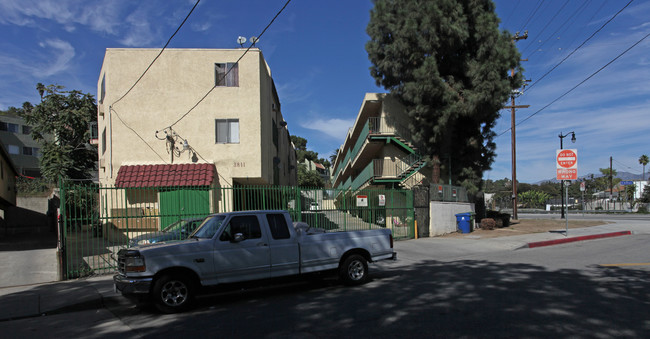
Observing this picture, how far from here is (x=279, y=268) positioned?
7.83 metres

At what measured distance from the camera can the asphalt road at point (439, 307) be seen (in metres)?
5.38

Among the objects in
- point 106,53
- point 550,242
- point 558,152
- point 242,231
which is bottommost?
point 550,242

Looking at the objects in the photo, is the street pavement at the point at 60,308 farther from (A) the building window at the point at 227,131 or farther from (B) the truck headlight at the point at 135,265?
(A) the building window at the point at 227,131

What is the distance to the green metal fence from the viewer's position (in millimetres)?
12180

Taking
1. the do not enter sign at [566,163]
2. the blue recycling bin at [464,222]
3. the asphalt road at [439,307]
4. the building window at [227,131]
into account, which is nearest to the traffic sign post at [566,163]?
the do not enter sign at [566,163]

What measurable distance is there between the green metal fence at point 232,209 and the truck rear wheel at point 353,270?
137 inches

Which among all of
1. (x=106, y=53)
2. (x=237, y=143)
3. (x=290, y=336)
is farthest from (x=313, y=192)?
(x=106, y=53)

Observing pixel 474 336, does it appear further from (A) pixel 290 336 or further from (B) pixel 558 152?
(B) pixel 558 152

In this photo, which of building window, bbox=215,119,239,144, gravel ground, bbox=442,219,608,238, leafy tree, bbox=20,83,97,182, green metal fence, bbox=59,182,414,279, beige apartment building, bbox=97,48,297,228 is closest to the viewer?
green metal fence, bbox=59,182,414,279

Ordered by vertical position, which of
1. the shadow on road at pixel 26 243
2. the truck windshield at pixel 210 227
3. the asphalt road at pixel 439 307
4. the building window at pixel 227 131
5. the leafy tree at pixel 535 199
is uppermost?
the building window at pixel 227 131

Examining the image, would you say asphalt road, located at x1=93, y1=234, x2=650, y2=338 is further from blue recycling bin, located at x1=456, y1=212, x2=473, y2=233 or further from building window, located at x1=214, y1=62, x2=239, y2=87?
building window, located at x1=214, y1=62, x2=239, y2=87

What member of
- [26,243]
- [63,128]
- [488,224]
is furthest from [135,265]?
[63,128]

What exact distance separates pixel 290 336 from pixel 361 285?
3523mm

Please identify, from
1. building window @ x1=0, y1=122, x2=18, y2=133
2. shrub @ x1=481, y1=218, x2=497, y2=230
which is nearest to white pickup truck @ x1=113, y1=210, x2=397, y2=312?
shrub @ x1=481, y1=218, x2=497, y2=230
